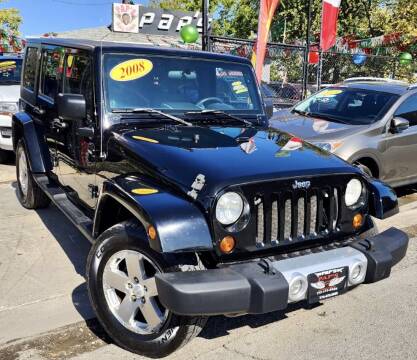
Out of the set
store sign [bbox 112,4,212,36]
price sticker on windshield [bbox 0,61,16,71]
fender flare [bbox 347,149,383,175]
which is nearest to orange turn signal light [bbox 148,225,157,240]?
fender flare [bbox 347,149,383,175]

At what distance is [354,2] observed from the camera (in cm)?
3033

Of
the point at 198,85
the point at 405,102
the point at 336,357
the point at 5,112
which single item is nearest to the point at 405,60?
the point at 405,102

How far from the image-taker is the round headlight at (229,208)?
2834 mm

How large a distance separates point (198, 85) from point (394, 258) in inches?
81.9

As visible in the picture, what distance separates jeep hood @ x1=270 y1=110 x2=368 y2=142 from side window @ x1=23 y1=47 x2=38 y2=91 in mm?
3025

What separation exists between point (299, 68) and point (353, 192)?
13727mm

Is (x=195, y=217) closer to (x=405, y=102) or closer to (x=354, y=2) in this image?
(x=405, y=102)

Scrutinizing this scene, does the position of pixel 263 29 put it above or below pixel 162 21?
below

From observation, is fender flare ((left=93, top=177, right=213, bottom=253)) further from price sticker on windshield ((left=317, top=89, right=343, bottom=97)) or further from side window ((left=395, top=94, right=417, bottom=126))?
price sticker on windshield ((left=317, top=89, right=343, bottom=97))

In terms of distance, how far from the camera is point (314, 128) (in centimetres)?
650

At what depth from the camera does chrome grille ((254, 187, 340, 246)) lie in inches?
118

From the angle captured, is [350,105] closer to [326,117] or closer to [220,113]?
[326,117]

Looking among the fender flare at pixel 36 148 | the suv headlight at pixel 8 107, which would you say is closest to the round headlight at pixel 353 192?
the fender flare at pixel 36 148

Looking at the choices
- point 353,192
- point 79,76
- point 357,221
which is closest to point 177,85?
point 79,76
